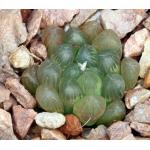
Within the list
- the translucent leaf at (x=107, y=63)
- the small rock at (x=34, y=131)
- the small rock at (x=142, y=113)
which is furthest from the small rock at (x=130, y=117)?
the small rock at (x=34, y=131)

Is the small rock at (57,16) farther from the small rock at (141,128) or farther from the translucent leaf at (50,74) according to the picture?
the small rock at (141,128)

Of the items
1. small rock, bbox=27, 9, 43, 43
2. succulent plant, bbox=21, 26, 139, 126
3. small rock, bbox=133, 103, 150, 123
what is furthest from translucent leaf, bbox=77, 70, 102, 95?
small rock, bbox=27, 9, 43, 43

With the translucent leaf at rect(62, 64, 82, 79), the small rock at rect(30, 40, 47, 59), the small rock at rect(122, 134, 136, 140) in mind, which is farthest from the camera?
the small rock at rect(30, 40, 47, 59)

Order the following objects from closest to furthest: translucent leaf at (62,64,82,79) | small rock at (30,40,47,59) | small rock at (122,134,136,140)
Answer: small rock at (122,134,136,140) → translucent leaf at (62,64,82,79) → small rock at (30,40,47,59)

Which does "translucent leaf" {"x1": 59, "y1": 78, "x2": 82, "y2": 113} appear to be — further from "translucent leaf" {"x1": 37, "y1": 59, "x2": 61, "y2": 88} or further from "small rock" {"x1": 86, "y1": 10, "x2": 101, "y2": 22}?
"small rock" {"x1": 86, "y1": 10, "x2": 101, "y2": 22}

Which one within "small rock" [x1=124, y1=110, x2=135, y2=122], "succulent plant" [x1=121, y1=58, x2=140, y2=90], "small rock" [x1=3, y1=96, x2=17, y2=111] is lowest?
"small rock" [x1=124, y1=110, x2=135, y2=122]
